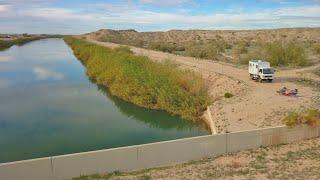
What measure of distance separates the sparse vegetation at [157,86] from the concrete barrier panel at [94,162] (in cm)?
1152

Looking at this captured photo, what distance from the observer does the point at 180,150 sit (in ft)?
50.9

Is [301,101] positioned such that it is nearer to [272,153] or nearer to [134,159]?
[272,153]

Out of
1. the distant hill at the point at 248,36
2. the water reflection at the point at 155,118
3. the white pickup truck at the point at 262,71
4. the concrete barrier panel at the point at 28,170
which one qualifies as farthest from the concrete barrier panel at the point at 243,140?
the distant hill at the point at 248,36

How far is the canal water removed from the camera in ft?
66.3

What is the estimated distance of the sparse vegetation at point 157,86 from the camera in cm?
2719

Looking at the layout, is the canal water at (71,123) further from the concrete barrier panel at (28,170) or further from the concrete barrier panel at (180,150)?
the concrete barrier panel at (180,150)

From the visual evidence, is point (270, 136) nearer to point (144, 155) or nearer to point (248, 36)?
point (144, 155)

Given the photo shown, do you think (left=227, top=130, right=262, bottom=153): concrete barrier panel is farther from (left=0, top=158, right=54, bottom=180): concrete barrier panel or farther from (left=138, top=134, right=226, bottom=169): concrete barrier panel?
(left=0, top=158, right=54, bottom=180): concrete barrier panel

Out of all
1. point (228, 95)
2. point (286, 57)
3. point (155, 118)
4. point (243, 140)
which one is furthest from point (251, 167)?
point (286, 57)

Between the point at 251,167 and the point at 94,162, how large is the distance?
504cm

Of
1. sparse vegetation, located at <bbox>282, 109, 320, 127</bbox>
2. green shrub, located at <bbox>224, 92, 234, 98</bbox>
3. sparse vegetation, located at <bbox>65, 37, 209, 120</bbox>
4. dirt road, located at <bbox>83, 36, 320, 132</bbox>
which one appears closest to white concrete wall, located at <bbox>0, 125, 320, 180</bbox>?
sparse vegetation, located at <bbox>282, 109, 320, 127</bbox>

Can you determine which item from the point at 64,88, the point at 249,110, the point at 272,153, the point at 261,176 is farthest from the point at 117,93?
the point at 261,176

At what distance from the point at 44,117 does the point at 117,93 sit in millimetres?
8522

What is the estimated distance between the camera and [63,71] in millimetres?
52062
